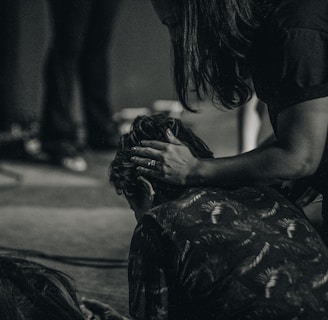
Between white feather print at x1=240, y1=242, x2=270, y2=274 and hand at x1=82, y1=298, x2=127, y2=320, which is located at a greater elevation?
white feather print at x1=240, y1=242, x2=270, y2=274

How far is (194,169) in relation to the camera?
53.1 inches

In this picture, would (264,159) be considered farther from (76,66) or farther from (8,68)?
(8,68)

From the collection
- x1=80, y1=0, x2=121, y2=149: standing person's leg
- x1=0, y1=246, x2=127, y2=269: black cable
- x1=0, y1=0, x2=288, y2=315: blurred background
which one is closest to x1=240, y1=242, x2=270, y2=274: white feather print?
x1=0, y1=0, x2=288, y2=315: blurred background

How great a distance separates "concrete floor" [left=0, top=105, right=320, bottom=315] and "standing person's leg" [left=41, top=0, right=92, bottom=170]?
0.52ft

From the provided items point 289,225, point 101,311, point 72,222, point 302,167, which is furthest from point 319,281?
point 72,222

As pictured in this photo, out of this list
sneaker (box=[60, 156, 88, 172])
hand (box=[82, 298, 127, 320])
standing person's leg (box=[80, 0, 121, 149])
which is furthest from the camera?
standing person's leg (box=[80, 0, 121, 149])

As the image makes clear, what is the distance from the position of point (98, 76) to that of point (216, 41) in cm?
276

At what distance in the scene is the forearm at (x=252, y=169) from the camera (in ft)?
4.16

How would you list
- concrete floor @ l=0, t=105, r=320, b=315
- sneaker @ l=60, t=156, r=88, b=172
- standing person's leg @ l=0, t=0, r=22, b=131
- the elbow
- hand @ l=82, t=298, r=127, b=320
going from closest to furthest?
the elbow < hand @ l=82, t=298, r=127, b=320 < concrete floor @ l=0, t=105, r=320, b=315 < sneaker @ l=60, t=156, r=88, b=172 < standing person's leg @ l=0, t=0, r=22, b=131

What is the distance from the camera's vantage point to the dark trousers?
3.61 metres

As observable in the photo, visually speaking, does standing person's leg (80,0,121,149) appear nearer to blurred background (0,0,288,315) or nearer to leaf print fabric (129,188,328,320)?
blurred background (0,0,288,315)

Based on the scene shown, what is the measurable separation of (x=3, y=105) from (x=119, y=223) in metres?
2.26

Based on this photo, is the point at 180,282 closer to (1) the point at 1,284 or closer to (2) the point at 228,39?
(1) the point at 1,284

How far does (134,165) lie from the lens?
1.41m
